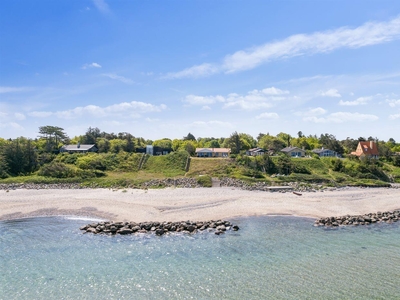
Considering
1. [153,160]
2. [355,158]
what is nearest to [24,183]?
[153,160]

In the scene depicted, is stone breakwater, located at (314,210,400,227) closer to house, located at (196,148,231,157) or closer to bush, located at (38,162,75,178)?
bush, located at (38,162,75,178)

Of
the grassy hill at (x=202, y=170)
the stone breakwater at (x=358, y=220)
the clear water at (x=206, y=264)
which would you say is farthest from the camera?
the grassy hill at (x=202, y=170)

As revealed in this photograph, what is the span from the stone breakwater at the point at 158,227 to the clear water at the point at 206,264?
129 cm

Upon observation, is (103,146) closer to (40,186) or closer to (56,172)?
(56,172)

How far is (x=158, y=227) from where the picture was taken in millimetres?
30031

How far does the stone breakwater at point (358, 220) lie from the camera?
107 feet

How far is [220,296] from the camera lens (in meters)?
17.2

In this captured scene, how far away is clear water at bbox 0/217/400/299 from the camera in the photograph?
1788cm

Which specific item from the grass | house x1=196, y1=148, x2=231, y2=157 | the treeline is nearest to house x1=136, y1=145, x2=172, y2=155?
the treeline

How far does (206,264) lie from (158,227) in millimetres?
9649

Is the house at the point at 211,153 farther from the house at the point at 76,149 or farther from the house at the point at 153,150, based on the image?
the house at the point at 76,149

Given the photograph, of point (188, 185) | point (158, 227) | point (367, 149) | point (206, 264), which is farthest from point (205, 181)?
point (367, 149)

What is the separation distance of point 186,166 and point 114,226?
1666 inches

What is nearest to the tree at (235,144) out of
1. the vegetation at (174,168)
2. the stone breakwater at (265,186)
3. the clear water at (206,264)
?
the vegetation at (174,168)
